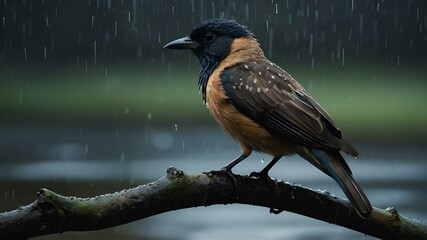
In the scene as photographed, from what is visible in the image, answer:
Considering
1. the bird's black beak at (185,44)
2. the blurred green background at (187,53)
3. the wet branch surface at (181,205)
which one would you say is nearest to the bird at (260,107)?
the bird's black beak at (185,44)

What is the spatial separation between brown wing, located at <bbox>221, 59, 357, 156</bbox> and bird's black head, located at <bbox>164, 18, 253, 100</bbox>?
96 millimetres

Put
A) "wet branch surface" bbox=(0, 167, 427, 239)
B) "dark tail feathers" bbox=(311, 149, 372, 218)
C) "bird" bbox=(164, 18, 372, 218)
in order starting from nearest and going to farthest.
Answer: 1. "wet branch surface" bbox=(0, 167, 427, 239)
2. "dark tail feathers" bbox=(311, 149, 372, 218)
3. "bird" bbox=(164, 18, 372, 218)

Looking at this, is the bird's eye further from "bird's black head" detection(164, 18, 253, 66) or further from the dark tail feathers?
the dark tail feathers

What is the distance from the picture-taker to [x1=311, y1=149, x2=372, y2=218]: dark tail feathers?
2.42 metres

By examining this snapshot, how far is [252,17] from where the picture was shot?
9.21 meters

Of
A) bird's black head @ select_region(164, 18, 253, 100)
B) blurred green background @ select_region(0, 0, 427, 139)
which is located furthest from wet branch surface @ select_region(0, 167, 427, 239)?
blurred green background @ select_region(0, 0, 427, 139)

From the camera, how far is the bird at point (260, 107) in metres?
2.67

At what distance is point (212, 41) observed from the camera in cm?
319

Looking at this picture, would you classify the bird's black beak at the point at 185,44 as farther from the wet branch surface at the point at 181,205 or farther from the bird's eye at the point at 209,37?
the wet branch surface at the point at 181,205

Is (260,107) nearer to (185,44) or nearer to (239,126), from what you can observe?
(239,126)

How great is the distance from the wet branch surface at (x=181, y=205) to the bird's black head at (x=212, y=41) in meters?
0.59

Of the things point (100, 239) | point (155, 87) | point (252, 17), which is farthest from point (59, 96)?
point (100, 239)

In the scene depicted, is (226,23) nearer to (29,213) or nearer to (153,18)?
(29,213)

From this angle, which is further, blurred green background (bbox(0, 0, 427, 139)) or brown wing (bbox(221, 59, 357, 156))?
blurred green background (bbox(0, 0, 427, 139))
